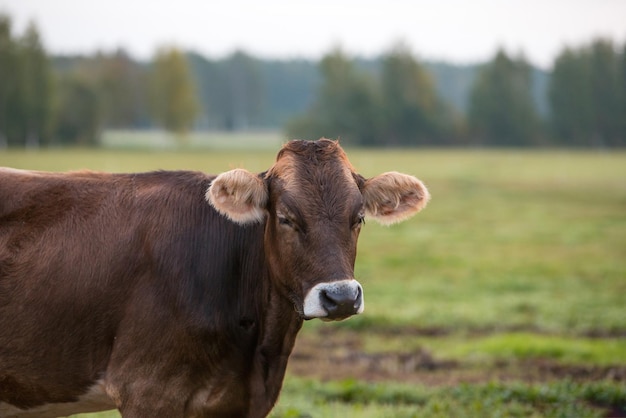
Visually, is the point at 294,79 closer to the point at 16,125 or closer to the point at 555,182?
the point at 16,125

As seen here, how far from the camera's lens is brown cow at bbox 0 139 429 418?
18.1 feet

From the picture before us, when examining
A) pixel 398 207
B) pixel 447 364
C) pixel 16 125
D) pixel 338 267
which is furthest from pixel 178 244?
pixel 16 125

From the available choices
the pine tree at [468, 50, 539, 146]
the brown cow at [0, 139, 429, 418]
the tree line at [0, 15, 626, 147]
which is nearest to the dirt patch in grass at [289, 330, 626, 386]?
the brown cow at [0, 139, 429, 418]

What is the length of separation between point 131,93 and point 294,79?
75029 mm

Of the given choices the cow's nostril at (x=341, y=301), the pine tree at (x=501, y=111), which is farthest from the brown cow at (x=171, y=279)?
the pine tree at (x=501, y=111)

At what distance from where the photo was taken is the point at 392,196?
6.15 m

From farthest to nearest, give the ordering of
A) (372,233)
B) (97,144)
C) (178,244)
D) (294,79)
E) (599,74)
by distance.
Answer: (294,79), (599,74), (97,144), (372,233), (178,244)

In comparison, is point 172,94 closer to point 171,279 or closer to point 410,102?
point 410,102

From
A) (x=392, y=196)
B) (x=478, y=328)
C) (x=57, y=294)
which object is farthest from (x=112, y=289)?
(x=478, y=328)

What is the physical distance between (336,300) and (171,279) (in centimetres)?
124

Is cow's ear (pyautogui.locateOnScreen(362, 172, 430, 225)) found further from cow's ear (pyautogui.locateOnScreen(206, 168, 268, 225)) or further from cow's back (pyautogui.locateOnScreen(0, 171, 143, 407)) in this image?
cow's back (pyautogui.locateOnScreen(0, 171, 143, 407))

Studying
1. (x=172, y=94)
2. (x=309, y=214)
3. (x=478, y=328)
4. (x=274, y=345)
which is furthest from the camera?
(x=172, y=94)

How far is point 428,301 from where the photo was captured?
711 inches

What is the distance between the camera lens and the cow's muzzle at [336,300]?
5113mm
